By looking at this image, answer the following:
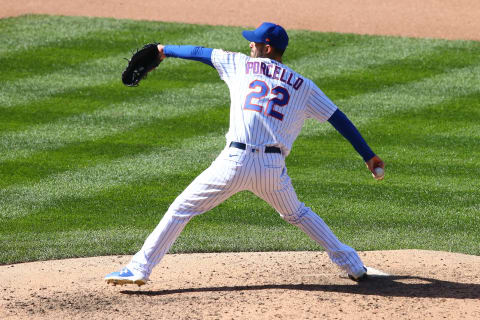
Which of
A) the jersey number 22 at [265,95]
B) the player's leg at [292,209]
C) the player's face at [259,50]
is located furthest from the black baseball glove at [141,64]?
the player's leg at [292,209]

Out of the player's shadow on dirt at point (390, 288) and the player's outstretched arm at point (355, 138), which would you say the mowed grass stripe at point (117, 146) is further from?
the player's outstretched arm at point (355, 138)

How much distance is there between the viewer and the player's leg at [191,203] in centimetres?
545

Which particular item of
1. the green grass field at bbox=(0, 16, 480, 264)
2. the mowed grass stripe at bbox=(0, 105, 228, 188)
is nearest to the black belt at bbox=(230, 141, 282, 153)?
the green grass field at bbox=(0, 16, 480, 264)

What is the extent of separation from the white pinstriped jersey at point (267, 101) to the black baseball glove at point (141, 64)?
1.58ft

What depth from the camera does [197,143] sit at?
9.67 metres

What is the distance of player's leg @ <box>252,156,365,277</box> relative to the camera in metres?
5.48

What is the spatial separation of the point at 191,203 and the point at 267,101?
0.76m

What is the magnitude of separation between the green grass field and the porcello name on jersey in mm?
1767

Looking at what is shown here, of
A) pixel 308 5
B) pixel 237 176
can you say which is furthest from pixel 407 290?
pixel 308 5

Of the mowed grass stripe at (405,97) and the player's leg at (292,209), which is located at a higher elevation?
the mowed grass stripe at (405,97)

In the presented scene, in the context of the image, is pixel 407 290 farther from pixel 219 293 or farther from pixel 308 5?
pixel 308 5

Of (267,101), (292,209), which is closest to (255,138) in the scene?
(267,101)

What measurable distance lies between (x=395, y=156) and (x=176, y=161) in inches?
88.0

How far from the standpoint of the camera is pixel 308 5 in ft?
51.5
